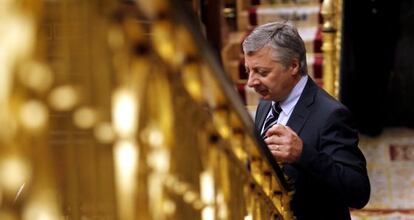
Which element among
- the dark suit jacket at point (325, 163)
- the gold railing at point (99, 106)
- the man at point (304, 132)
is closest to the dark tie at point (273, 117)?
the man at point (304, 132)

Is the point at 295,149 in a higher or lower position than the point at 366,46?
higher

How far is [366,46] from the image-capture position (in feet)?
24.9

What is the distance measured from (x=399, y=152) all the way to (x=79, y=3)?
6.16 m

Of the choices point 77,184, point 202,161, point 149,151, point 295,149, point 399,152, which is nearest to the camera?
point 77,184

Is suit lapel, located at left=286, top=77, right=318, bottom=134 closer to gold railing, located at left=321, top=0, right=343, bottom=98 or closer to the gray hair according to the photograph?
the gray hair

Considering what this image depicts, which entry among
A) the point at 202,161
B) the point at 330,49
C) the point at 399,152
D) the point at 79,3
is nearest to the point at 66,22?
the point at 79,3

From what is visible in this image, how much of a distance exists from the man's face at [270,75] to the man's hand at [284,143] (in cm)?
19

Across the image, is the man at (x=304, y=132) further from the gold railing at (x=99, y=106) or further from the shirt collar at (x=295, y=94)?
the gold railing at (x=99, y=106)

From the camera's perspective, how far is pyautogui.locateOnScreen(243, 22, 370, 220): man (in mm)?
2766

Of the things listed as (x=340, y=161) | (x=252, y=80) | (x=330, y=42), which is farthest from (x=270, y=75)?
(x=330, y=42)

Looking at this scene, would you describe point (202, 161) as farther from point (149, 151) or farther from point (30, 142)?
point (30, 142)

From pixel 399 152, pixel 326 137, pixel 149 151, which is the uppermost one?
pixel 149 151

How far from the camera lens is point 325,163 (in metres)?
2.74

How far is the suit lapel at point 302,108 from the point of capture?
292 centimetres
